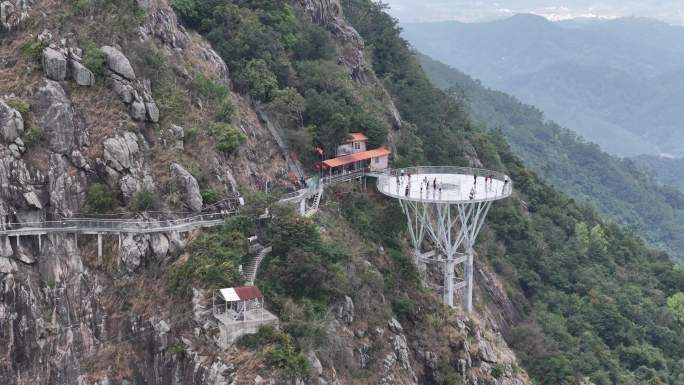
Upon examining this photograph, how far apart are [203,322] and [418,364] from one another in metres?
12.7

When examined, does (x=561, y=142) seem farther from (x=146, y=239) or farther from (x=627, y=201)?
(x=146, y=239)

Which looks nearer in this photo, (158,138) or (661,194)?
(158,138)

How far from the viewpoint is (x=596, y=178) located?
155 meters

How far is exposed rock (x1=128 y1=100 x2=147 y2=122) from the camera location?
42875mm

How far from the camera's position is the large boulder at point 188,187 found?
41625 millimetres

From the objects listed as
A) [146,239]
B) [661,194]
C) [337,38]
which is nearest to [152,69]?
[146,239]

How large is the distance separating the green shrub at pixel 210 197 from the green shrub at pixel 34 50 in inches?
393

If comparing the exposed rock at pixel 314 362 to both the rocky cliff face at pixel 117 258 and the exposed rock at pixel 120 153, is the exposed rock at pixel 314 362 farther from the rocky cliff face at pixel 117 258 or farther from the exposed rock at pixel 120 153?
the exposed rock at pixel 120 153

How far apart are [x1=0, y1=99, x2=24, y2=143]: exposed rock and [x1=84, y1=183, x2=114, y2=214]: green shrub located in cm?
400

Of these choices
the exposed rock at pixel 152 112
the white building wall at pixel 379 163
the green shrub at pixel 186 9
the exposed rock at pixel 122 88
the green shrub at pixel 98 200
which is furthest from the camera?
the green shrub at pixel 186 9

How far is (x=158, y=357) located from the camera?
37.4 m

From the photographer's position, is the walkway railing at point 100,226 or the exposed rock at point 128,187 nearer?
the walkway railing at point 100,226

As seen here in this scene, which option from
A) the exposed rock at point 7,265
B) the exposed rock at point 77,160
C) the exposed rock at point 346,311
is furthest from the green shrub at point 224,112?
the exposed rock at point 7,265

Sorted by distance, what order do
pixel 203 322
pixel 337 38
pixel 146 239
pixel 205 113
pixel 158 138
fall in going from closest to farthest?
pixel 203 322 < pixel 146 239 < pixel 158 138 < pixel 205 113 < pixel 337 38
